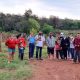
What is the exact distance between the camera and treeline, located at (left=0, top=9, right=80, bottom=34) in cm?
5559

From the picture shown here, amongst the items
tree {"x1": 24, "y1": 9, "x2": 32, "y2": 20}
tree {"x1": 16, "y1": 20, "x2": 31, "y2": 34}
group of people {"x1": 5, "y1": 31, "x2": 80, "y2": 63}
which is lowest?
group of people {"x1": 5, "y1": 31, "x2": 80, "y2": 63}

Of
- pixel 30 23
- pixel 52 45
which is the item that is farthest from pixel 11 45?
pixel 30 23

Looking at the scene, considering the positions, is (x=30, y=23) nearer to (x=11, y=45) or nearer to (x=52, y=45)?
(x=52, y=45)

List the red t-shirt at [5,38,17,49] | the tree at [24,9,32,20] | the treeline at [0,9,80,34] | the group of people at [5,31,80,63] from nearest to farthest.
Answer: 1. the red t-shirt at [5,38,17,49]
2. the group of people at [5,31,80,63]
3. the treeline at [0,9,80,34]
4. the tree at [24,9,32,20]

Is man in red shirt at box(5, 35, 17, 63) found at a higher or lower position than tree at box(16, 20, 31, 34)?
lower

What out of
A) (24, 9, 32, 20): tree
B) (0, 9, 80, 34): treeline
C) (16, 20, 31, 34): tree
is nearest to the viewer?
(16, 20, 31, 34): tree

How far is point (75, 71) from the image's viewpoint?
50.4ft

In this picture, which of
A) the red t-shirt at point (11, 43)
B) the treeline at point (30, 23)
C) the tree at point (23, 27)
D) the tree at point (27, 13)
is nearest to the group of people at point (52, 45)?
the red t-shirt at point (11, 43)

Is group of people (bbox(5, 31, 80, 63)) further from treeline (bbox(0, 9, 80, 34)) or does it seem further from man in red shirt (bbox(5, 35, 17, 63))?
treeline (bbox(0, 9, 80, 34))

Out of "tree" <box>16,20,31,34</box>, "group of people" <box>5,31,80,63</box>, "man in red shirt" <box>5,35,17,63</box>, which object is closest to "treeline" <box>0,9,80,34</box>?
"tree" <box>16,20,31,34</box>

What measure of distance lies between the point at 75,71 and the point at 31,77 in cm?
263

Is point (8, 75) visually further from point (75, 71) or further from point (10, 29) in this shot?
point (10, 29)

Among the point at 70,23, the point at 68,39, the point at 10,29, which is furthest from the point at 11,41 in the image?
the point at 70,23

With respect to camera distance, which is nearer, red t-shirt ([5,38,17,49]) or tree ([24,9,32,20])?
red t-shirt ([5,38,17,49])
